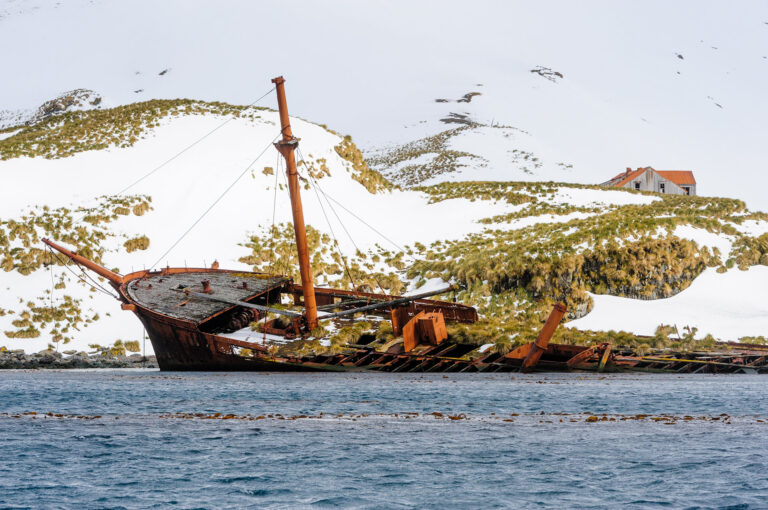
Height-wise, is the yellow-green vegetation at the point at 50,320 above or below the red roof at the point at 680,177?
below

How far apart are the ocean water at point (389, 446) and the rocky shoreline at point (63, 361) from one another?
1183 cm

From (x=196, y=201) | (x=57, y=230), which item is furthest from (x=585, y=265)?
(x=57, y=230)

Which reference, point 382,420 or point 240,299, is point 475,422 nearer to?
point 382,420

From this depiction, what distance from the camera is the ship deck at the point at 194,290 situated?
37.9 m

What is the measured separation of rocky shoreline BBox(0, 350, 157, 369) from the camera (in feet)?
134

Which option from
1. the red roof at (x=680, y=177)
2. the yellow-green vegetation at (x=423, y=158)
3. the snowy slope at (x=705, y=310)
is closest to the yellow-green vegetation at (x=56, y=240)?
the snowy slope at (x=705, y=310)

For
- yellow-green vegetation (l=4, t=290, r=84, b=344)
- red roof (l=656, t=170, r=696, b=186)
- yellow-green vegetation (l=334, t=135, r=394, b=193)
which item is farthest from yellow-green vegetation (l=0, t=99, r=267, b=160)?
red roof (l=656, t=170, r=696, b=186)

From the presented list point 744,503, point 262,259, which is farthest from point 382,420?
point 262,259

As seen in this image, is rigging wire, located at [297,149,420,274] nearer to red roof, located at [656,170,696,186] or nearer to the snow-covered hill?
the snow-covered hill

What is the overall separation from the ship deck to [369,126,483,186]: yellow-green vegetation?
68.9 m

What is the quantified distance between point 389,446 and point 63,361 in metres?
29.3

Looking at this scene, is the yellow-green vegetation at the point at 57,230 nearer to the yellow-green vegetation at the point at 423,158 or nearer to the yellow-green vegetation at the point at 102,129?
the yellow-green vegetation at the point at 102,129

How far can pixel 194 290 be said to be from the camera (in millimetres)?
40938

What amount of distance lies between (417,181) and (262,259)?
198 ft
